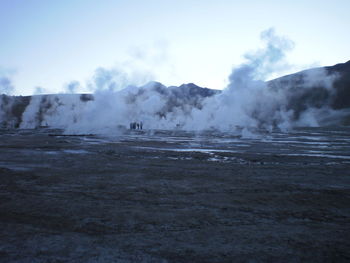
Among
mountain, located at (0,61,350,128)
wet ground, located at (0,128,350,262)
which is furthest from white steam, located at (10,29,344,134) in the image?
wet ground, located at (0,128,350,262)

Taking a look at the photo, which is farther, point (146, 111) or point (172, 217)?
point (146, 111)

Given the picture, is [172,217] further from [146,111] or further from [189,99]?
[189,99]

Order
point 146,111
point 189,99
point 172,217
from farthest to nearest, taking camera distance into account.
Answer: point 189,99
point 146,111
point 172,217

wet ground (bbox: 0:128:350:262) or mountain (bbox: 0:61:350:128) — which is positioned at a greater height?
mountain (bbox: 0:61:350:128)

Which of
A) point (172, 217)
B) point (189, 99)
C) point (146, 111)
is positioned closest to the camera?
point (172, 217)

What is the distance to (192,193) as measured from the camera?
666 cm

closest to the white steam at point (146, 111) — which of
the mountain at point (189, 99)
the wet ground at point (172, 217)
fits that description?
the mountain at point (189, 99)

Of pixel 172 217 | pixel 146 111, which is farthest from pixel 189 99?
pixel 172 217

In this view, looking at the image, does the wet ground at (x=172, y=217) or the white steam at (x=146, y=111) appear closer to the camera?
the wet ground at (x=172, y=217)

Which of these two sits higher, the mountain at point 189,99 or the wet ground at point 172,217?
the mountain at point 189,99

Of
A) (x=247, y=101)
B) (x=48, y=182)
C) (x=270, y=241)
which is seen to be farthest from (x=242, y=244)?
(x=247, y=101)

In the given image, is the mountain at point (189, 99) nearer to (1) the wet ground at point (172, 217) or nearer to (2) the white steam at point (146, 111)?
(2) the white steam at point (146, 111)

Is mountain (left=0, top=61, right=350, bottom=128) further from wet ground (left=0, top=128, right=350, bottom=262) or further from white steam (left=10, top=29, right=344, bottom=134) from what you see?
wet ground (left=0, top=128, right=350, bottom=262)

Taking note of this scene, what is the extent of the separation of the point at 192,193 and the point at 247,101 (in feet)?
136
